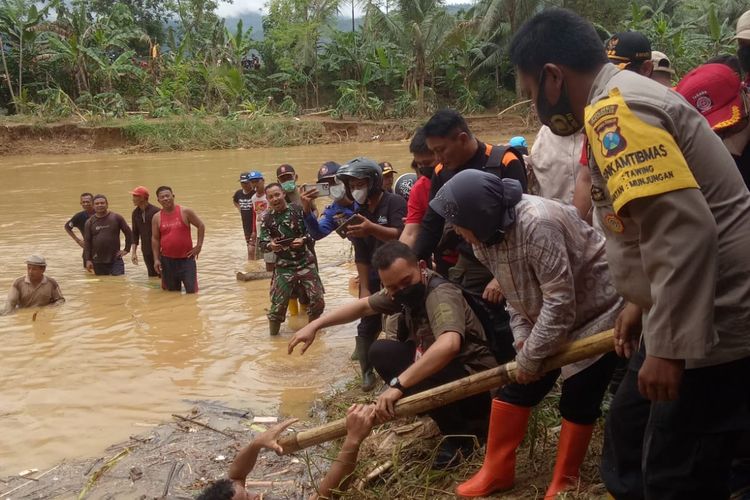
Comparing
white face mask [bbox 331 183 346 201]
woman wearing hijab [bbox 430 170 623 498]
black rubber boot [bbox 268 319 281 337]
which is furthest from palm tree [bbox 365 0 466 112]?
woman wearing hijab [bbox 430 170 623 498]

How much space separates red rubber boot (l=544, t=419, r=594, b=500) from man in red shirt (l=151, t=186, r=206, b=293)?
7.14 m

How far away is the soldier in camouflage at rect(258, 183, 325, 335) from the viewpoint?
734 cm

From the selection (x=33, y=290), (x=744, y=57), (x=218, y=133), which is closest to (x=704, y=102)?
(x=744, y=57)

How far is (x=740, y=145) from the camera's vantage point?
2.52 meters

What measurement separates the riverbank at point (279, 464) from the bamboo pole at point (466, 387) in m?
0.37

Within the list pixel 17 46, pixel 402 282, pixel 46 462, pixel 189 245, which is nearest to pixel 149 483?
pixel 46 462

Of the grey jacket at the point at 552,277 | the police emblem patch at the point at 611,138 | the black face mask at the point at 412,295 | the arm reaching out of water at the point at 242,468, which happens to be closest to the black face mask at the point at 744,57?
the grey jacket at the point at 552,277

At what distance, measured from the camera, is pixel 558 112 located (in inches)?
81.4

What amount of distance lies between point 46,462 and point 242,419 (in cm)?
130

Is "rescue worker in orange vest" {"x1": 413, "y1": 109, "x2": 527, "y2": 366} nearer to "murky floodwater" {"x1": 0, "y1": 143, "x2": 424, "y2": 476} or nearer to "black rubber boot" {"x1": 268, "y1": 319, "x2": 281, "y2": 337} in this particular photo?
"murky floodwater" {"x1": 0, "y1": 143, "x2": 424, "y2": 476}

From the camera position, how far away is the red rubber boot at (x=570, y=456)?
9.78 feet

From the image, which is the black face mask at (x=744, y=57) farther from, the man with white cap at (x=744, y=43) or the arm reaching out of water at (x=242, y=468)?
the arm reaching out of water at (x=242, y=468)

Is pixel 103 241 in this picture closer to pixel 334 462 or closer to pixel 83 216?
pixel 83 216

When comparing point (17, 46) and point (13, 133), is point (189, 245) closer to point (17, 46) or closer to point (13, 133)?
point (13, 133)
